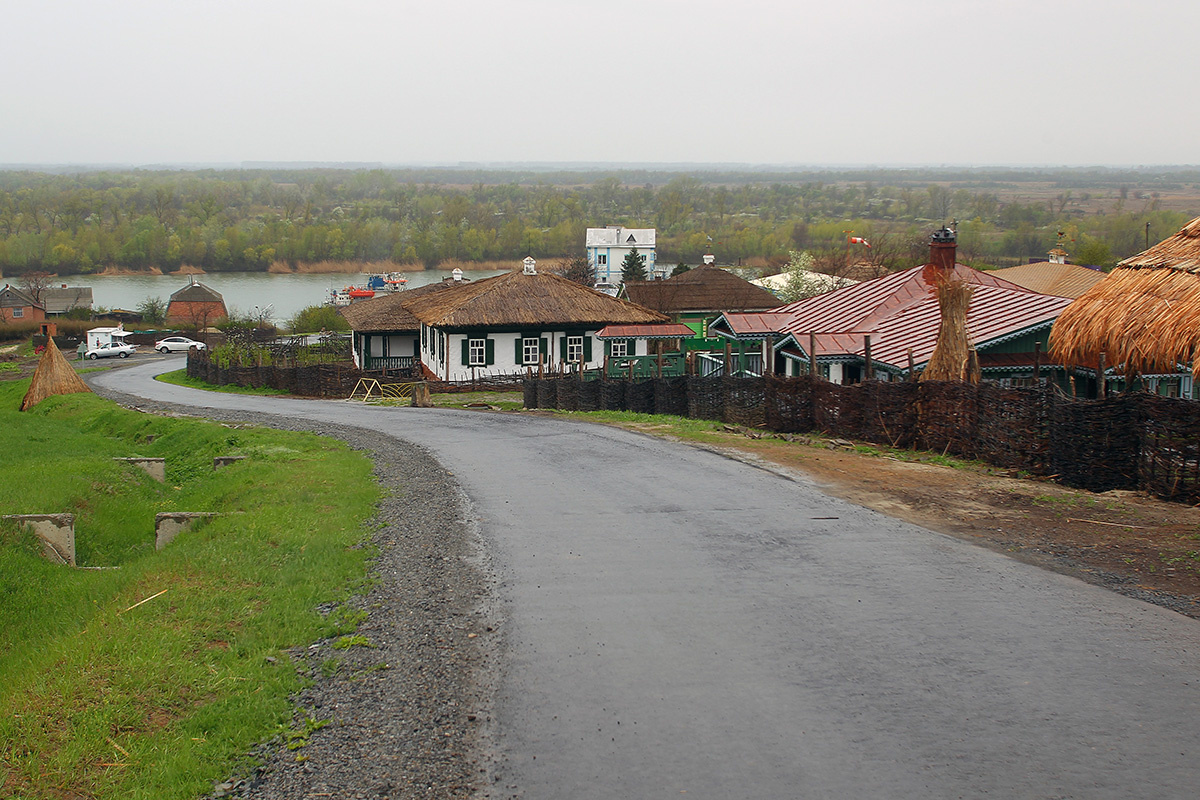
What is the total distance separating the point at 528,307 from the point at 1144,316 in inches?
1295

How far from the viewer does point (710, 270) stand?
66875 mm

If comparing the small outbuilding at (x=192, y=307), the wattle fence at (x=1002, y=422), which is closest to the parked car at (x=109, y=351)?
the small outbuilding at (x=192, y=307)

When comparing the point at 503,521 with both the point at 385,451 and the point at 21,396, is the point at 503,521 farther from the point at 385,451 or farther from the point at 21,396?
the point at 21,396

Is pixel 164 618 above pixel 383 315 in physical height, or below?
below

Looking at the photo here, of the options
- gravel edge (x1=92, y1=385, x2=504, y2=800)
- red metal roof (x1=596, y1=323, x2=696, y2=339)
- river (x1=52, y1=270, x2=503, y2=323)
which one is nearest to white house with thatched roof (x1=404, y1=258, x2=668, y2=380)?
red metal roof (x1=596, y1=323, x2=696, y2=339)

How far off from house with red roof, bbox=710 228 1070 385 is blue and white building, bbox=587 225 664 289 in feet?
268

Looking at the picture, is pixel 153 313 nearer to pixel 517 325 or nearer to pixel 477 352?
pixel 477 352

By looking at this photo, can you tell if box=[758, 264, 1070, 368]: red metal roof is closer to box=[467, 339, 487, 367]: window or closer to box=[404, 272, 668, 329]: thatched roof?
box=[404, 272, 668, 329]: thatched roof

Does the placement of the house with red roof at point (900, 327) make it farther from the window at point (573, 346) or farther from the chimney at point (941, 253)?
the window at point (573, 346)

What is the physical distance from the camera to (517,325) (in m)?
45.2

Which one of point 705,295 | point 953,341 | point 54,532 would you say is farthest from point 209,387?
point 953,341

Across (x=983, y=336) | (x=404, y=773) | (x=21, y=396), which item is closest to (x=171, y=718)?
(x=404, y=773)

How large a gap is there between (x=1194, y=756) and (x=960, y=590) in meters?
3.37

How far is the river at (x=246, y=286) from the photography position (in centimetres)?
12475
